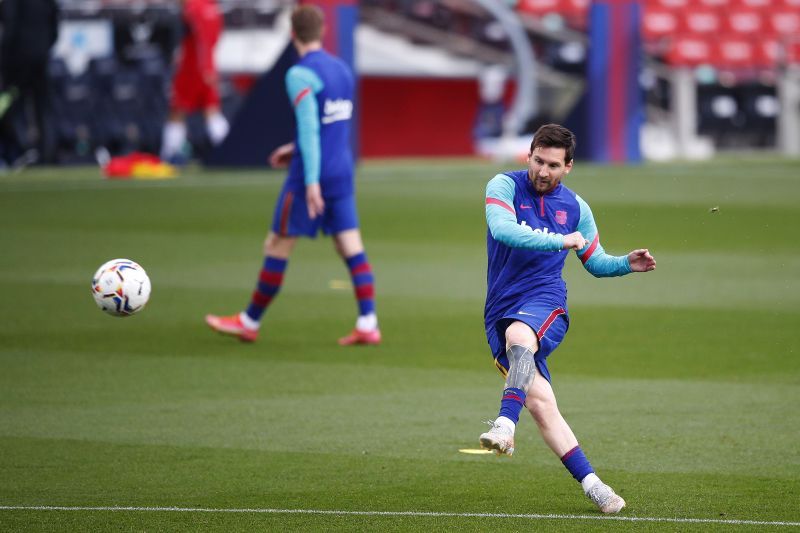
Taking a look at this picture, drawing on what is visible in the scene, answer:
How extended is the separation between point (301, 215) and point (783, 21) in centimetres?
2628

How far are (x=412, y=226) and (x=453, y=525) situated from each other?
12175 mm

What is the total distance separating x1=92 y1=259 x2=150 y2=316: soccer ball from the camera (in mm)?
8594

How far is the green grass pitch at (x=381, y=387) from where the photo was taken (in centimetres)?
647

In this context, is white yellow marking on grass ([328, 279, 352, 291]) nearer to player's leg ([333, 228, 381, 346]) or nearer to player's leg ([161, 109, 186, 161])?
player's leg ([333, 228, 381, 346])

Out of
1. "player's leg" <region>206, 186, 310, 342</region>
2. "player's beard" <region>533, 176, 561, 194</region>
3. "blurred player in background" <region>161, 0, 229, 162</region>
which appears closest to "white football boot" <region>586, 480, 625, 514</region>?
"player's beard" <region>533, 176, 561, 194</region>

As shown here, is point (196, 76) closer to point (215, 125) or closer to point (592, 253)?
point (215, 125)

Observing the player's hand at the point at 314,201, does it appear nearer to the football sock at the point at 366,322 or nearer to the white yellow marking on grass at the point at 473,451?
Result: the football sock at the point at 366,322

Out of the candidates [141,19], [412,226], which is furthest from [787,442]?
[141,19]

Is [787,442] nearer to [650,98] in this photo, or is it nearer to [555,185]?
[555,185]

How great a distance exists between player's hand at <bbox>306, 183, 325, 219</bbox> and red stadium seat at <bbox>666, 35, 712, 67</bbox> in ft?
73.5

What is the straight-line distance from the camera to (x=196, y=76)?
78.9 feet

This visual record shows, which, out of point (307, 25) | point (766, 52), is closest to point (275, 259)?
point (307, 25)

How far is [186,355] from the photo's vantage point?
10.2m

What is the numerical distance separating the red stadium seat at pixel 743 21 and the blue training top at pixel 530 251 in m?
28.3
